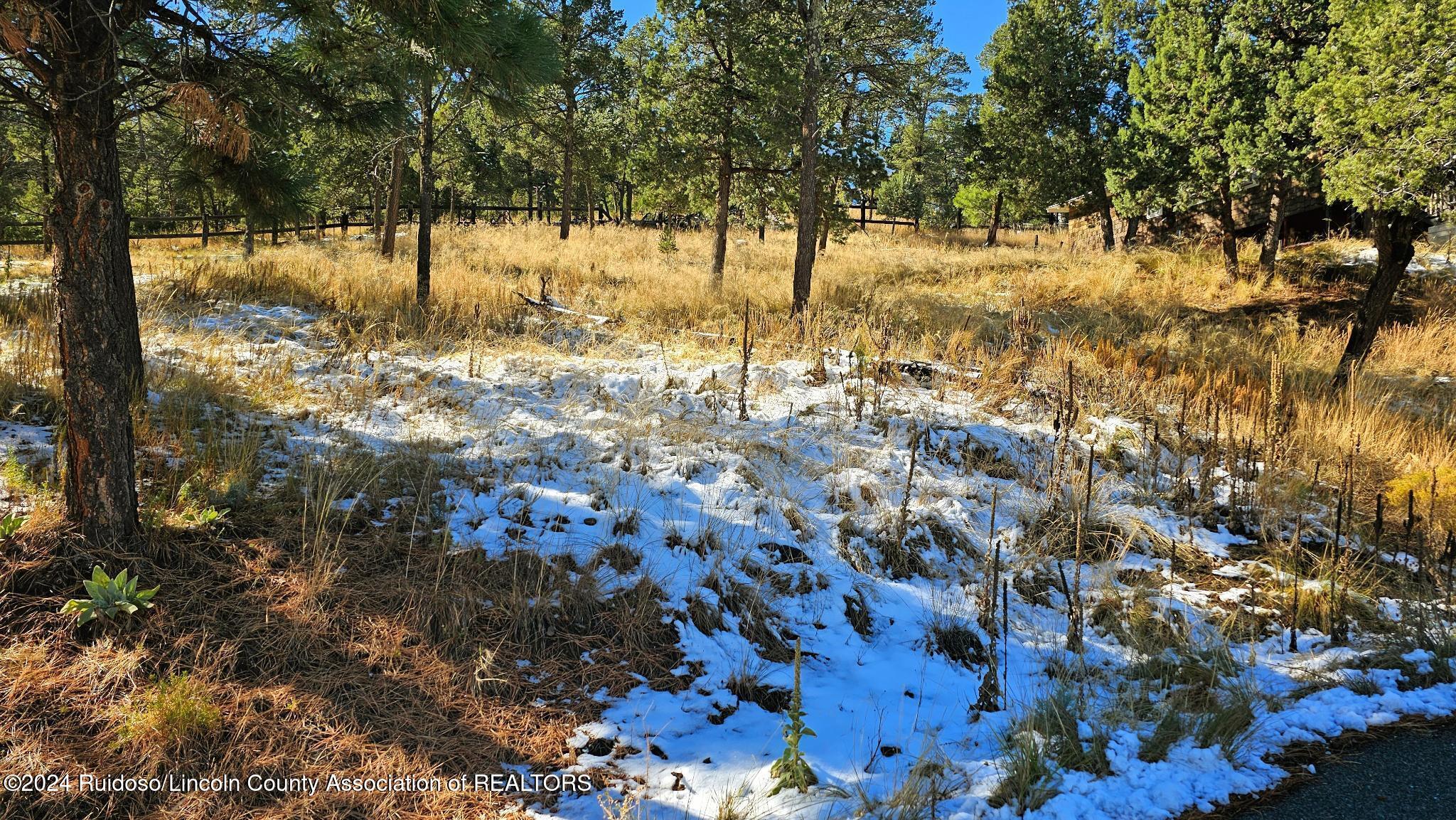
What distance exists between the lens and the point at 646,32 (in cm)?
1390

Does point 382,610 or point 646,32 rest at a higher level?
point 646,32

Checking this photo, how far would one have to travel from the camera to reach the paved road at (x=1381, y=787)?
8.85 feet

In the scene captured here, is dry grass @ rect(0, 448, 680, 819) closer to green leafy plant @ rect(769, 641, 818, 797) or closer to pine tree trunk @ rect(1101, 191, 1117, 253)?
green leafy plant @ rect(769, 641, 818, 797)

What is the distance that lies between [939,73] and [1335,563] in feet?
42.8

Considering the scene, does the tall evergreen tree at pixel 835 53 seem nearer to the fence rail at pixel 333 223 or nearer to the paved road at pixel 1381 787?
the paved road at pixel 1381 787

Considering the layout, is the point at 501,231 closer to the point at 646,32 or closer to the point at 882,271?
the point at 646,32

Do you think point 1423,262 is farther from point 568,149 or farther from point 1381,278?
point 568,149

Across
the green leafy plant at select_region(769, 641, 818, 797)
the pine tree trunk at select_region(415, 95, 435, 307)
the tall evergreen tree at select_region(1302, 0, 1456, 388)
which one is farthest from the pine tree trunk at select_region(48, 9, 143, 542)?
the tall evergreen tree at select_region(1302, 0, 1456, 388)

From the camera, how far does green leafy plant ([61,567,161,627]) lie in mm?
3133

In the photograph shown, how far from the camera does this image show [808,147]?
9734 millimetres

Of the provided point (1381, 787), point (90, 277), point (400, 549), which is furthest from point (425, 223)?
point (1381, 787)

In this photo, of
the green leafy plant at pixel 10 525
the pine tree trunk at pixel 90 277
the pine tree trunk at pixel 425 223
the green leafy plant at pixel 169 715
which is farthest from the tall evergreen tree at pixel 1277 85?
the green leafy plant at pixel 10 525

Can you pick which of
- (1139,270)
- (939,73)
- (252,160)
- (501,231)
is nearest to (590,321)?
(252,160)

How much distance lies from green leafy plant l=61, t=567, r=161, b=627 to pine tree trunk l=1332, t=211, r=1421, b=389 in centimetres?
991
